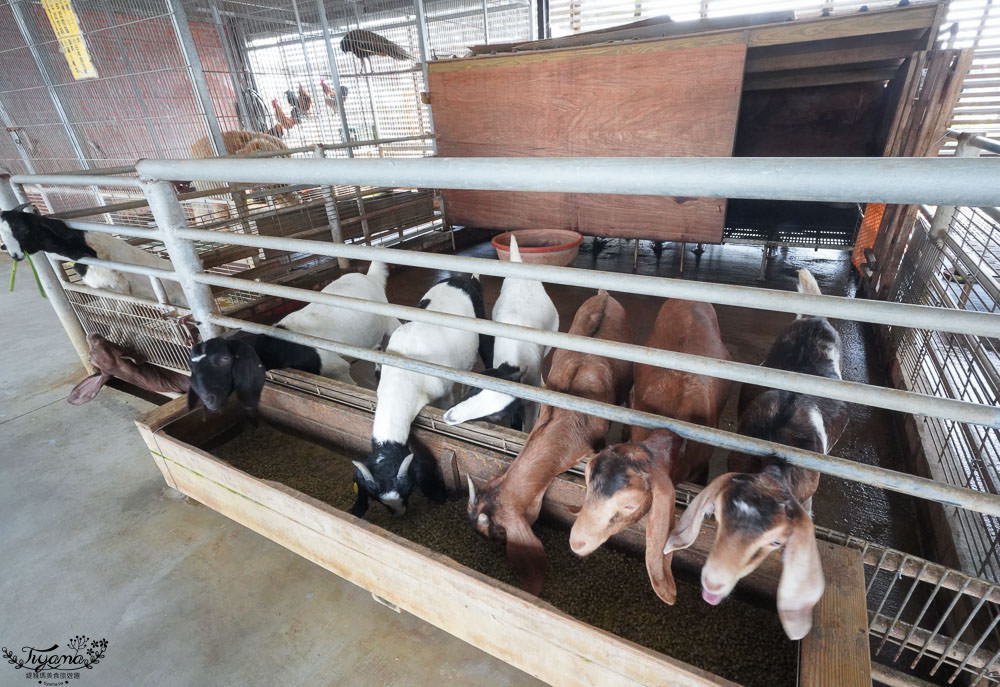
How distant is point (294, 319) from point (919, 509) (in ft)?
11.1

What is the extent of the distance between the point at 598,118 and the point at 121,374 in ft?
14.3

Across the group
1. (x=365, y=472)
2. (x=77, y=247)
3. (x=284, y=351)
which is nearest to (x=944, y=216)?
(x=365, y=472)

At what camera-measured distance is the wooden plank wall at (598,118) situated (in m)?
3.96

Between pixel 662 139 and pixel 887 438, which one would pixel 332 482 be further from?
pixel 662 139

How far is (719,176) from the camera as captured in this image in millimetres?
931

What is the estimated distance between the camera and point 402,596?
5.56 ft

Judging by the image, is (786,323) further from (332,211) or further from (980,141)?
(332,211)

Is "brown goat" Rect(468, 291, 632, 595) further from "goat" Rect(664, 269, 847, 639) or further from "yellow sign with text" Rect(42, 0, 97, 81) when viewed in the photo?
"yellow sign with text" Rect(42, 0, 97, 81)

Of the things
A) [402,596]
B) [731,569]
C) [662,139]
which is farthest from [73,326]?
[662,139]

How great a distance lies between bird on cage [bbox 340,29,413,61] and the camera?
7148mm

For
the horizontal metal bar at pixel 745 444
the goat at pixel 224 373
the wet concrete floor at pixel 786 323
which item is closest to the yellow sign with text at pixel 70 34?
the wet concrete floor at pixel 786 323

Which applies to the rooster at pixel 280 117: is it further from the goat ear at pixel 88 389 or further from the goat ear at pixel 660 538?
the goat ear at pixel 660 538

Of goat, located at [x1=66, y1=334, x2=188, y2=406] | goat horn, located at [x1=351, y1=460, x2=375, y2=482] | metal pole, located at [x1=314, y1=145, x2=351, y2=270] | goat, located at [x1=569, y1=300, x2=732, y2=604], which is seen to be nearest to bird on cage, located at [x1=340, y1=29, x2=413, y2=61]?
metal pole, located at [x1=314, y1=145, x2=351, y2=270]

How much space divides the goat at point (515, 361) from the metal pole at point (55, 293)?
3.16 meters
